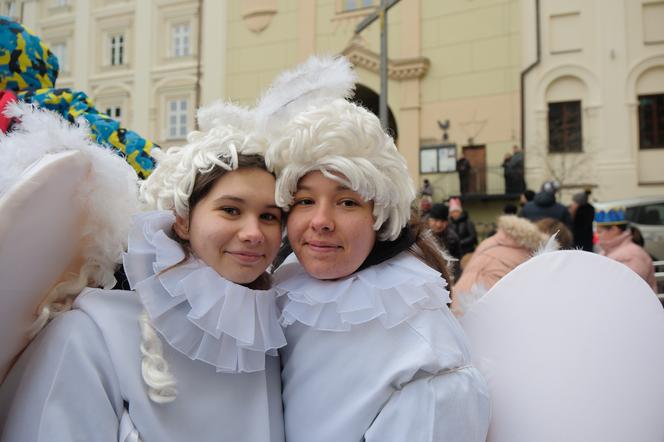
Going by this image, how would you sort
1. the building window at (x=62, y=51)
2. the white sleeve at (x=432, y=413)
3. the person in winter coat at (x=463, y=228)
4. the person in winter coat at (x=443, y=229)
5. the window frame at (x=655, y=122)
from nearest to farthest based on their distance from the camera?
the white sleeve at (x=432, y=413), the person in winter coat at (x=443, y=229), the person in winter coat at (x=463, y=228), the window frame at (x=655, y=122), the building window at (x=62, y=51)

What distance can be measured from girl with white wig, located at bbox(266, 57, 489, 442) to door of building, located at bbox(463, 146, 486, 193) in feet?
44.4

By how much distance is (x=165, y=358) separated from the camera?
1.41m

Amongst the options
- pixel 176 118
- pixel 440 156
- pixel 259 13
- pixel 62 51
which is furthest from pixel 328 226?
pixel 62 51

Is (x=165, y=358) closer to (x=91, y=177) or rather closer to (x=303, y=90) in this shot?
(x=91, y=177)

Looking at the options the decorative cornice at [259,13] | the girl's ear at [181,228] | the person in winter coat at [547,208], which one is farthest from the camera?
the decorative cornice at [259,13]

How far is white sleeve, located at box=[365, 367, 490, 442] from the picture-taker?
54.1 inches

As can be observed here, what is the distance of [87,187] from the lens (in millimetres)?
1339

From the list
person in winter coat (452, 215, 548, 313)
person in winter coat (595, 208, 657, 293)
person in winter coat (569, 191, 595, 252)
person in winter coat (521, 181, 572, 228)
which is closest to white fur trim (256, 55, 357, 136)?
person in winter coat (452, 215, 548, 313)

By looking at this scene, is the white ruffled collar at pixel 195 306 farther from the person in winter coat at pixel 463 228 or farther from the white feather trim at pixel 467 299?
the person in winter coat at pixel 463 228

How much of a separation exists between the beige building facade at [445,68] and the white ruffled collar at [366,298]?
10.1 metres

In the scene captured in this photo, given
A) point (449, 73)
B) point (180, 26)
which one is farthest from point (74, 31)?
point (449, 73)

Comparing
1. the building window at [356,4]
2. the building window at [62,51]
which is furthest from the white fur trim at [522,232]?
the building window at [62,51]

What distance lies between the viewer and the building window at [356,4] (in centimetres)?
1588

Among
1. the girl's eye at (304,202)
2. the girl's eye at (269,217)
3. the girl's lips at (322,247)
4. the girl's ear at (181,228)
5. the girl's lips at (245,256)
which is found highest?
the girl's eye at (304,202)
